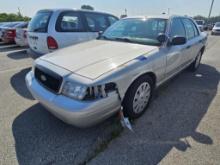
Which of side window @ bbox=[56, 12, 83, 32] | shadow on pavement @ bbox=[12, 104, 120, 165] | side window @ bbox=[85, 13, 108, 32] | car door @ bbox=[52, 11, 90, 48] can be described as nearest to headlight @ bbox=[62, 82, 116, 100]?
shadow on pavement @ bbox=[12, 104, 120, 165]

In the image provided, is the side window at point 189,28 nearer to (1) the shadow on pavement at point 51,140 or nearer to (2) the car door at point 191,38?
(2) the car door at point 191,38

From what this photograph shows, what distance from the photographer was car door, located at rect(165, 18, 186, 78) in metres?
3.42

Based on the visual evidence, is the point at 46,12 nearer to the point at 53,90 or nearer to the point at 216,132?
the point at 53,90

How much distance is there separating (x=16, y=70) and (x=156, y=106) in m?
4.33

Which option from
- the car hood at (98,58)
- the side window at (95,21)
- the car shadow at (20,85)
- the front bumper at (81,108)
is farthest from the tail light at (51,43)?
the front bumper at (81,108)

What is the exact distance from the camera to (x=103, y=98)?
7.43ft

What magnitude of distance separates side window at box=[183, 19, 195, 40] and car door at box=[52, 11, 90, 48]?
109 inches

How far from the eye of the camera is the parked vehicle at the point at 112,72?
224cm

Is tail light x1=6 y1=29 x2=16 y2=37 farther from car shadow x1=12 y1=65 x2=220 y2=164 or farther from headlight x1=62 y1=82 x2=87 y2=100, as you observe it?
headlight x1=62 y1=82 x2=87 y2=100

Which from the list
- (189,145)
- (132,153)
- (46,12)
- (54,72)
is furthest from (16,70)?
(189,145)

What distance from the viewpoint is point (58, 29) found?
4.85 m

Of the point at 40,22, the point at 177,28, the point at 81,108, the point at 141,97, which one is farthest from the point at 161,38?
the point at 40,22

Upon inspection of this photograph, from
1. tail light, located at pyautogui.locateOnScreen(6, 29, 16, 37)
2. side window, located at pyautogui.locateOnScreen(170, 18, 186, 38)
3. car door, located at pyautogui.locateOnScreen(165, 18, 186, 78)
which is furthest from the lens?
tail light, located at pyautogui.locateOnScreen(6, 29, 16, 37)

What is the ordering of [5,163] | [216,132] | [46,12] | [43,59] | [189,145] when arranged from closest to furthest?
[5,163]
[189,145]
[216,132]
[43,59]
[46,12]
